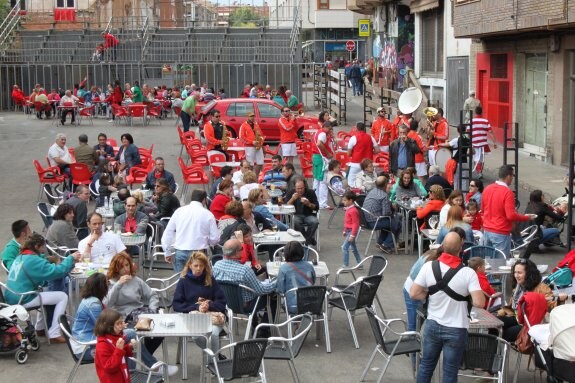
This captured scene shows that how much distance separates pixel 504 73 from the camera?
28922mm

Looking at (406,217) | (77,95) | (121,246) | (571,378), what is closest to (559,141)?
(406,217)

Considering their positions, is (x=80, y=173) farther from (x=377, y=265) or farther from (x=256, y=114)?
(x=256, y=114)

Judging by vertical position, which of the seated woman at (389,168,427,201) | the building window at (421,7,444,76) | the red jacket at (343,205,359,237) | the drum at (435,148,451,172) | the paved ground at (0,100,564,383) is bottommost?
the paved ground at (0,100,564,383)

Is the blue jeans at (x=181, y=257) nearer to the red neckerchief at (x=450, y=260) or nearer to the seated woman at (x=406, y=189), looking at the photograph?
the red neckerchief at (x=450, y=260)

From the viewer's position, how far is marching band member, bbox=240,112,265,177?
856 inches

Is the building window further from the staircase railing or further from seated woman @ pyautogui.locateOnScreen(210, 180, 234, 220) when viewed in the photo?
seated woman @ pyautogui.locateOnScreen(210, 180, 234, 220)

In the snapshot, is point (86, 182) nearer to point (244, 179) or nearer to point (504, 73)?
point (244, 179)

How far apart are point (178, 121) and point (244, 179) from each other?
896 inches

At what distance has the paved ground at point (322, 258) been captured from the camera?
33.9 ft

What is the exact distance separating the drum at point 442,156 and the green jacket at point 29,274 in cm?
1070

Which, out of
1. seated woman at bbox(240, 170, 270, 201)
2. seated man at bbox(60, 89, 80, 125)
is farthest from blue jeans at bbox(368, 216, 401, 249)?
seated man at bbox(60, 89, 80, 125)

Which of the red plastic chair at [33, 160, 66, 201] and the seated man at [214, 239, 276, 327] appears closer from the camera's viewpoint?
the seated man at [214, 239, 276, 327]

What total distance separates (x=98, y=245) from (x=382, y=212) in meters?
5.27

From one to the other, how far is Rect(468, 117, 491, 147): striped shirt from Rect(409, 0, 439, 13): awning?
53.4 ft
